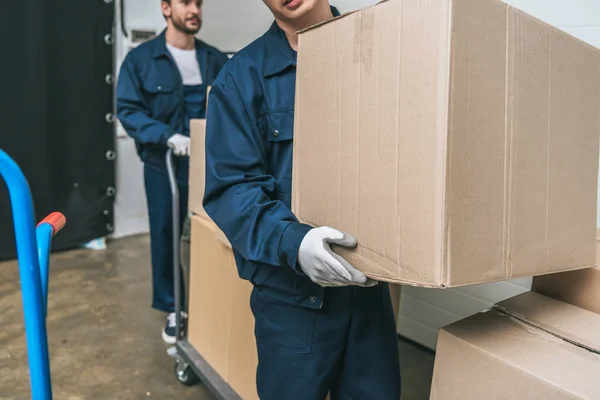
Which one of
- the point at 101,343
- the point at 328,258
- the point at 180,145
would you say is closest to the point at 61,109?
the point at 180,145

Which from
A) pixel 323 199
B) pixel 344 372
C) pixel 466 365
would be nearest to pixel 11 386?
pixel 344 372

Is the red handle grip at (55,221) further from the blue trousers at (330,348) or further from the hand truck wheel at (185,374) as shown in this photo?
the hand truck wheel at (185,374)

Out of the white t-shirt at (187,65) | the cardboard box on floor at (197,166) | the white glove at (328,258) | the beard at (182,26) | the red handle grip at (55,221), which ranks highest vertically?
the beard at (182,26)

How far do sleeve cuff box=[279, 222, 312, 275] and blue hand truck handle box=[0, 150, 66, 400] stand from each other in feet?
1.39

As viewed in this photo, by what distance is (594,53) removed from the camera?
3.18ft

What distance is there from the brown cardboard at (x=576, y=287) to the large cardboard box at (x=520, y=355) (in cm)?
3

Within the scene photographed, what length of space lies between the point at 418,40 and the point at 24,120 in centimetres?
331

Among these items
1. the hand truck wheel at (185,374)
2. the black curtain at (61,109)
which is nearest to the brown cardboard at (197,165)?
the hand truck wheel at (185,374)

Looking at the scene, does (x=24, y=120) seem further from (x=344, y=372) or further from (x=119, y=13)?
(x=344, y=372)

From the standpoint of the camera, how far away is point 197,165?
6.04 feet

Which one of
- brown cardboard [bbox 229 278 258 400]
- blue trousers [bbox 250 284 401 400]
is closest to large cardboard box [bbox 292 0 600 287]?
blue trousers [bbox 250 284 401 400]

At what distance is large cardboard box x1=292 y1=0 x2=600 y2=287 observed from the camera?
2.43 feet

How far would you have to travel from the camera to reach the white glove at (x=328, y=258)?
34.5 inches

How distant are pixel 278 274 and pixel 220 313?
79 centimetres
